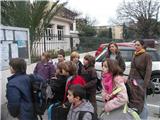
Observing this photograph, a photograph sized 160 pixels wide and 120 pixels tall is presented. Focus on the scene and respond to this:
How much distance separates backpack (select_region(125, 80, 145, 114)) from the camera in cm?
531

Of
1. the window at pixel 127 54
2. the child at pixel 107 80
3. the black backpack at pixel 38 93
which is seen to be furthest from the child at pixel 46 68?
the window at pixel 127 54

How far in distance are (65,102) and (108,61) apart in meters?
0.87

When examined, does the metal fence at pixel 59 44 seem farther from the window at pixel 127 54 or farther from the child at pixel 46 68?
the window at pixel 127 54

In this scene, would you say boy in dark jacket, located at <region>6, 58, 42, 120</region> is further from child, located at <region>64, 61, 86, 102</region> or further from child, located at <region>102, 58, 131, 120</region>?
child, located at <region>102, 58, 131, 120</region>

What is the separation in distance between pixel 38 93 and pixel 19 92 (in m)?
0.32

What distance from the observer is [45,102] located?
4.95 metres

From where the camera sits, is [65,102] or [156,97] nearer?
[65,102]

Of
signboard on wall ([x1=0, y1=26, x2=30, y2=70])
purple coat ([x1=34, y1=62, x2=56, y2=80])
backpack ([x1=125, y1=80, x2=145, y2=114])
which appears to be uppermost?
signboard on wall ([x1=0, y1=26, x2=30, y2=70])

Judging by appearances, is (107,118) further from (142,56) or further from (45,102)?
(142,56)

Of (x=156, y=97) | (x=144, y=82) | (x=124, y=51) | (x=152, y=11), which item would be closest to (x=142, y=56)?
(x=144, y=82)

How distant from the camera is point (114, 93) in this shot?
460 cm

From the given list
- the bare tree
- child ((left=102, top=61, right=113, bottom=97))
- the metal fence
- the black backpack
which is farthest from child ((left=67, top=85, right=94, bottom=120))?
the bare tree

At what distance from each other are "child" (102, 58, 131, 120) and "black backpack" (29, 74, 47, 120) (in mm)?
823

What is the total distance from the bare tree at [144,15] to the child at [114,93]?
4547 cm
